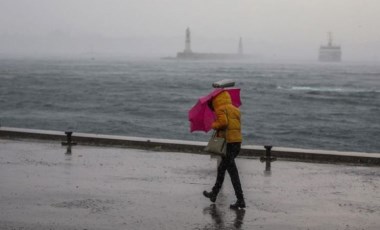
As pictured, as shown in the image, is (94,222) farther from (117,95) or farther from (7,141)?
(117,95)

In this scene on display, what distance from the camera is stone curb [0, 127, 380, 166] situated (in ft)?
39.3

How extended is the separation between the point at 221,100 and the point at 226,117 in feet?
0.79

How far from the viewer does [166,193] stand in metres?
8.93

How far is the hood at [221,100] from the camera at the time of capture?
786cm

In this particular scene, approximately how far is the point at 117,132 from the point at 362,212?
2829 centimetres

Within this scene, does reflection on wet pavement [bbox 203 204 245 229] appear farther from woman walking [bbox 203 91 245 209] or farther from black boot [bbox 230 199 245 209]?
woman walking [bbox 203 91 245 209]

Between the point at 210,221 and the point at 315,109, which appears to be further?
the point at 315,109

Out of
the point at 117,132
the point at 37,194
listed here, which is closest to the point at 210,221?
the point at 37,194

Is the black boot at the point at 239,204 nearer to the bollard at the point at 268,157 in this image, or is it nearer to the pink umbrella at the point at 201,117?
the pink umbrella at the point at 201,117

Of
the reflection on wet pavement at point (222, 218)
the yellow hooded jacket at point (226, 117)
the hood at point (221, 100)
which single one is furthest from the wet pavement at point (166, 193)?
the hood at point (221, 100)

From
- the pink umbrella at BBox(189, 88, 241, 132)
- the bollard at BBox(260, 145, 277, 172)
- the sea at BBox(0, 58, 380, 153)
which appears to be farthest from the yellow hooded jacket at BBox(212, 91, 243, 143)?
the sea at BBox(0, 58, 380, 153)

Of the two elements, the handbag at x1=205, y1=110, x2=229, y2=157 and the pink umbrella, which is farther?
the pink umbrella

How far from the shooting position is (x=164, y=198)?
8.58 m

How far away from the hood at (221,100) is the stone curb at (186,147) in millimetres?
4668
